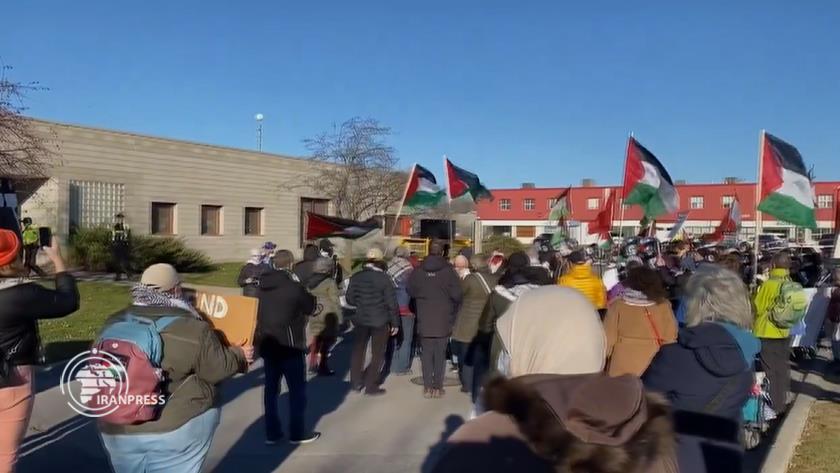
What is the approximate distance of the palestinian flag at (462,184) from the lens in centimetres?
1516

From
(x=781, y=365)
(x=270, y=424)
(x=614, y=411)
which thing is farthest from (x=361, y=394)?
(x=614, y=411)

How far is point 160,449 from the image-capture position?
3.72 metres

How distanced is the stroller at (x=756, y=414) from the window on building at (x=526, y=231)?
6284cm

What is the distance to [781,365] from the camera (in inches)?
309

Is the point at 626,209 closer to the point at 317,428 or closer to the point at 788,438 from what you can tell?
the point at 788,438

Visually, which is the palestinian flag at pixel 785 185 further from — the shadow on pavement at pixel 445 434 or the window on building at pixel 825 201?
the window on building at pixel 825 201

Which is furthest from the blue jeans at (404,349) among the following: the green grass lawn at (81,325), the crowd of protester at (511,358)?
the green grass lawn at (81,325)

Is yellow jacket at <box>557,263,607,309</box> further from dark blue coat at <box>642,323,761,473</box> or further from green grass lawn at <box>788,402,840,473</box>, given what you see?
dark blue coat at <box>642,323,761,473</box>

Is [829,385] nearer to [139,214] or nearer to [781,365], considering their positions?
[781,365]

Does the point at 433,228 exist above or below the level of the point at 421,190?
below

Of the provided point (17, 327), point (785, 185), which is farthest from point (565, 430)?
point (785, 185)

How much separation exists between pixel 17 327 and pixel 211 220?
112 feet

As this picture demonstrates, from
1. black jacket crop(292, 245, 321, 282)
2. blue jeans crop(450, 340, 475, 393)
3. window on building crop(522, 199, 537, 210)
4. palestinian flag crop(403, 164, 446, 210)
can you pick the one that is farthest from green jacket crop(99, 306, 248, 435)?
window on building crop(522, 199, 537, 210)

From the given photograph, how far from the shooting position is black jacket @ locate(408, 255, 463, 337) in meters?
8.78
